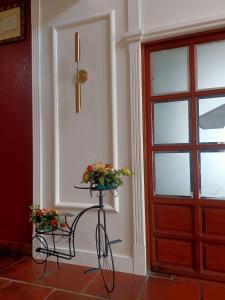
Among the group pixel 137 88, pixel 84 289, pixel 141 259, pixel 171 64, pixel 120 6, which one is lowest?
pixel 84 289

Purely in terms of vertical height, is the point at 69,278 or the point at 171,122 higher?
the point at 171,122

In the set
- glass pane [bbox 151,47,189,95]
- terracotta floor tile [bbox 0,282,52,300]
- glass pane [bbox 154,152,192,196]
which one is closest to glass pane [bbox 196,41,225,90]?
glass pane [bbox 151,47,189,95]

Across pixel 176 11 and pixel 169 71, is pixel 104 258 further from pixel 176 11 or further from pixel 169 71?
pixel 176 11

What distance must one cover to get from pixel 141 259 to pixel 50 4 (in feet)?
8.37

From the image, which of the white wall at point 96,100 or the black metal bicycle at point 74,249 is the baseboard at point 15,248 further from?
the white wall at point 96,100

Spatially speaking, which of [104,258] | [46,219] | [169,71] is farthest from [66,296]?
[169,71]

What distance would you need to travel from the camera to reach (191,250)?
211 cm

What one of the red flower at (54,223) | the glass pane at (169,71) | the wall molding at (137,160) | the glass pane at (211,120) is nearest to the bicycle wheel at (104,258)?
the wall molding at (137,160)

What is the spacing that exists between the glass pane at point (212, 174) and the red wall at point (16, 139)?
5.43 ft

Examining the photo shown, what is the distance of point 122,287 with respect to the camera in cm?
195

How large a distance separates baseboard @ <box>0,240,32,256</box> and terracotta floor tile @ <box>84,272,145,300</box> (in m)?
0.86

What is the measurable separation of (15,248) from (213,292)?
6.26ft

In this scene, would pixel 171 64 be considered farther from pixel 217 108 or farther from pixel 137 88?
pixel 217 108

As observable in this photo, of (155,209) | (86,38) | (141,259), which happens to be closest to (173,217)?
(155,209)
